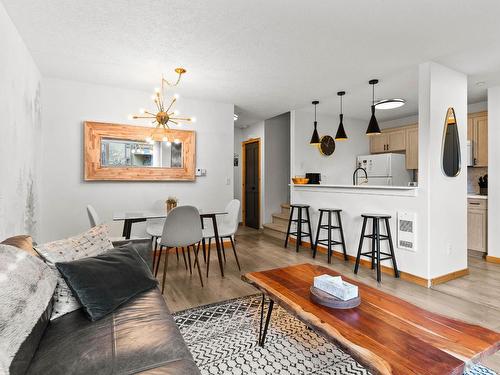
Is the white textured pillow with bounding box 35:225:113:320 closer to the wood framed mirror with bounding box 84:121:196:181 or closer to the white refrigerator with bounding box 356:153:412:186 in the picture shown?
the wood framed mirror with bounding box 84:121:196:181

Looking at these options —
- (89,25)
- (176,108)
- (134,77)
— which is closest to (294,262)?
(176,108)

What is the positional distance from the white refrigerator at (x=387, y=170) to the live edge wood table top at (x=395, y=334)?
4.44 m

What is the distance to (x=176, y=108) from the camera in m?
4.43

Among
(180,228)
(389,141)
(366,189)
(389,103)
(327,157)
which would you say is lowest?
(180,228)

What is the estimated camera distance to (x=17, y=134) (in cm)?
248

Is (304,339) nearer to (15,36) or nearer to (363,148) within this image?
(15,36)

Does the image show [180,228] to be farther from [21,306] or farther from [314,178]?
[314,178]

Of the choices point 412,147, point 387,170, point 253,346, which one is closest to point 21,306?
point 253,346

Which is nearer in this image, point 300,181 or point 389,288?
point 389,288

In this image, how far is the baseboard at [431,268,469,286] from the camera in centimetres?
314

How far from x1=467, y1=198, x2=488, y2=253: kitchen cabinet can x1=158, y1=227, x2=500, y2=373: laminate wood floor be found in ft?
0.69

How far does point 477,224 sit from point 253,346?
4070 millimetres

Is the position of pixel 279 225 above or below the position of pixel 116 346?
below

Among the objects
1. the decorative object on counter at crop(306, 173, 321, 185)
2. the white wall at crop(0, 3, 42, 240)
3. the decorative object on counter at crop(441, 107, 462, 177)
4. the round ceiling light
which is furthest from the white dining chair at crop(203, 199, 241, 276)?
the round ceiling light
